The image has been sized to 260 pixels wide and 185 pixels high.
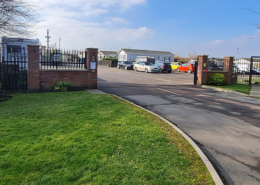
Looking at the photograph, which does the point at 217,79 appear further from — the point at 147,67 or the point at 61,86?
the point at 147,67

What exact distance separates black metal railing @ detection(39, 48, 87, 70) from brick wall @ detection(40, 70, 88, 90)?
0.36 meters

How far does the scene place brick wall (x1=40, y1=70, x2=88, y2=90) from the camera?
11.6 metres

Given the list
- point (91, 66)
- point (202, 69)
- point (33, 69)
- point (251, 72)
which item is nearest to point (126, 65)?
point (202, 69)

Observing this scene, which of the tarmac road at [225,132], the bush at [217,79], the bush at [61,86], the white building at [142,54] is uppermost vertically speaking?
the white building at [142,54]

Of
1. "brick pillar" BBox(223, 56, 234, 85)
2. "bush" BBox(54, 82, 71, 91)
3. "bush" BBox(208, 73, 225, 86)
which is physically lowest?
"bush" BBox(54, 82, 71, 91)

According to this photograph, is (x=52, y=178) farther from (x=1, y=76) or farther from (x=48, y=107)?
(x=1, y=76)

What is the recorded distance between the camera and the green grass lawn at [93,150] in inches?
137

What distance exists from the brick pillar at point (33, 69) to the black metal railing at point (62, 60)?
360 mm

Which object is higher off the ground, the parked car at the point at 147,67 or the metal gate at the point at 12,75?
the parked car at the point at 147,67

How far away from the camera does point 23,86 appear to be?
444 inches

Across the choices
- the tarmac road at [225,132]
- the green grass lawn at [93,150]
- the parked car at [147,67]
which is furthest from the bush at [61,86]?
the parked car at [147,67]

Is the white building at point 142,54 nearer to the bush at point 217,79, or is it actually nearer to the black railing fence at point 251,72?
the black railing fence at point 251,72

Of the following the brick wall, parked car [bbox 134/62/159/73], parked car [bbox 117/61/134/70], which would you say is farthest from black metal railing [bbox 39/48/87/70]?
parked car [bbox 117/61/134/70]

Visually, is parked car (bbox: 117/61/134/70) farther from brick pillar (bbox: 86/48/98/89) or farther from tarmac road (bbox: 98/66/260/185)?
tarmac road (bbox: 98/66/260/185)
